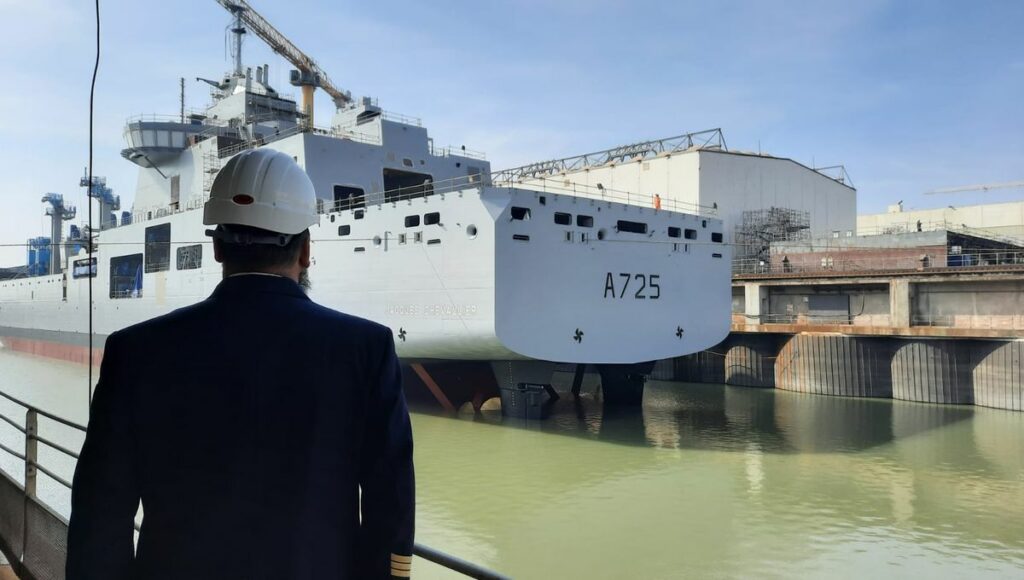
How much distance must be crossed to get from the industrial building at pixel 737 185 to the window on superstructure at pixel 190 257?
554 inches

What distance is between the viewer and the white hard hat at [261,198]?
155cm

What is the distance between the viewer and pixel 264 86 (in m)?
23.3

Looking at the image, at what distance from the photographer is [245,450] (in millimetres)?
1367

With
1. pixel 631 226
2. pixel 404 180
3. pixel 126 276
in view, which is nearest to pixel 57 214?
pixel 126 276

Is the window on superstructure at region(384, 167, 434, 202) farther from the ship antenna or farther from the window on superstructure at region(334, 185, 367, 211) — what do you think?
the ship antenna

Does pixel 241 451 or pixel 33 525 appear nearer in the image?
pixel 241 451

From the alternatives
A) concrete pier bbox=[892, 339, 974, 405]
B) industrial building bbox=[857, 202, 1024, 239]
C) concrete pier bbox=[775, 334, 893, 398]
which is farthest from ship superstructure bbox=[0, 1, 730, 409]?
industrial building bbox=[857, 202, 1024, 239]

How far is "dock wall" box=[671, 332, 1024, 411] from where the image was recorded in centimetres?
1791

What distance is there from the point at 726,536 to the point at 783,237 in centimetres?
2465

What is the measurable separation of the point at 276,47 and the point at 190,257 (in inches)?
338

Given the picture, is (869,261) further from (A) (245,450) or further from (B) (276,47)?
(A) (245,450)

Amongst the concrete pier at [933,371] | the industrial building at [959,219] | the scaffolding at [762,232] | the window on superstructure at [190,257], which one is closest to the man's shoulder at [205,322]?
the window on superstructure at [190,257]

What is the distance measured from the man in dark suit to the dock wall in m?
20.6

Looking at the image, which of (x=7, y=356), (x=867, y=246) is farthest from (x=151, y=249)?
(x=867, y=246)
